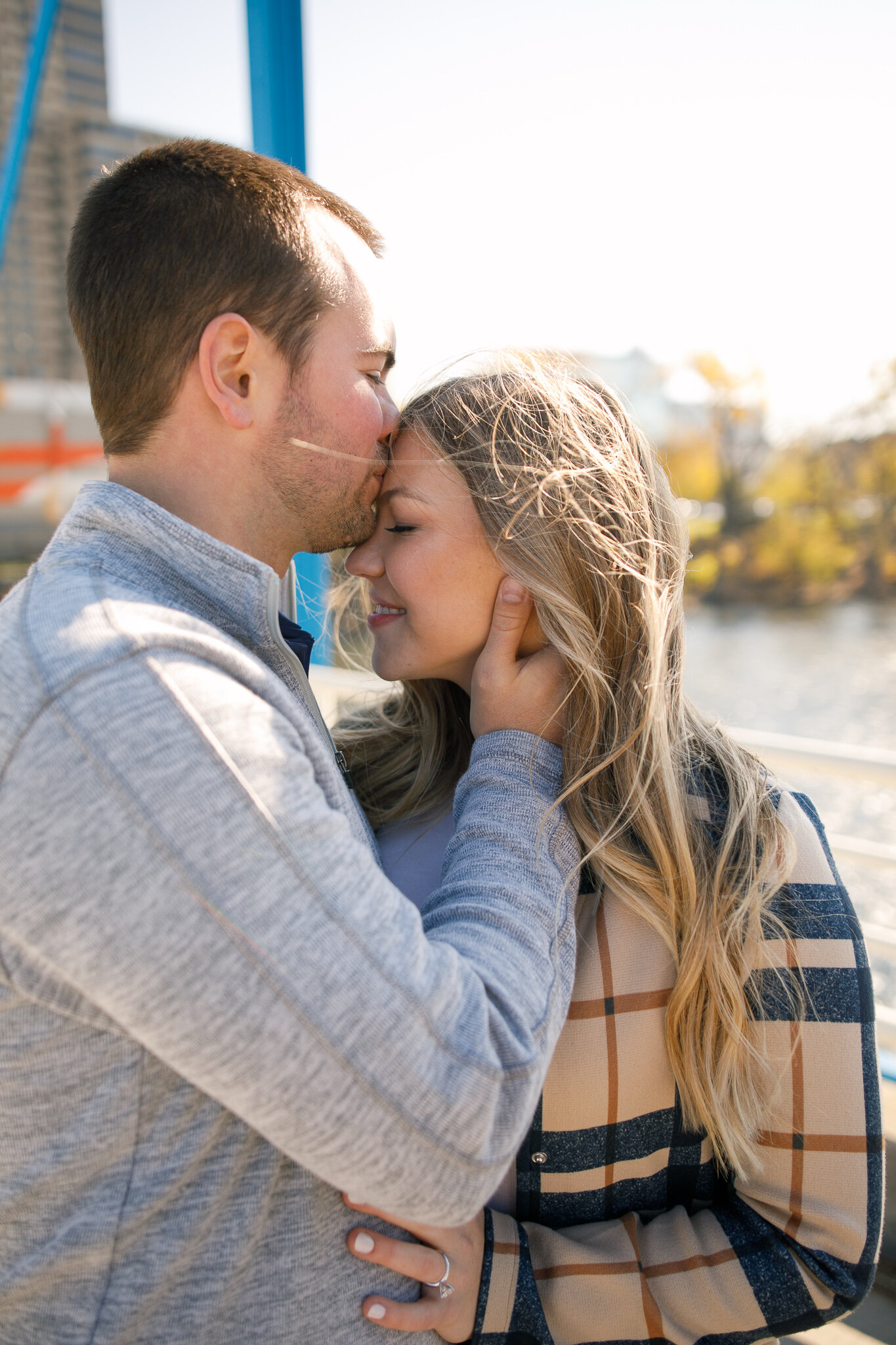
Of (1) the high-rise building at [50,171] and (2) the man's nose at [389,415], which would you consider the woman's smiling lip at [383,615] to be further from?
(1) the high-rise building at [50,171]

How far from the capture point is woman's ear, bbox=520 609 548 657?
4.90ft

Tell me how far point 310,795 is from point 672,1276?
891 millimetres

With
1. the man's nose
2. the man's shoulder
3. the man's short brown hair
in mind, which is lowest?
the man's shoulder

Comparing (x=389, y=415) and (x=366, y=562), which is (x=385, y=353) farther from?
(x=366, y=562)

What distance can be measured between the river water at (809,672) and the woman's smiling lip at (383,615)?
12.5 metres

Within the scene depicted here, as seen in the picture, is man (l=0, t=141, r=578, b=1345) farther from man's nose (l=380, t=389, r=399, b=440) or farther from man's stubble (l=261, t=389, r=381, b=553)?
man's nose (l=380, t=389, r=399, b=440)

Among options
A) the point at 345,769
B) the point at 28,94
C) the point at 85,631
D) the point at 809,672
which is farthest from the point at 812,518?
the point at 85,631

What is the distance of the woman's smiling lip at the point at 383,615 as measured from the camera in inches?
62.7

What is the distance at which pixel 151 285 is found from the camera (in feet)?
3.87

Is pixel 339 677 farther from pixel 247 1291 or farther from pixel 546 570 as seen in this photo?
pixel 247 1291

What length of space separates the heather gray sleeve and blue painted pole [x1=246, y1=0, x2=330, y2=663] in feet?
5.92

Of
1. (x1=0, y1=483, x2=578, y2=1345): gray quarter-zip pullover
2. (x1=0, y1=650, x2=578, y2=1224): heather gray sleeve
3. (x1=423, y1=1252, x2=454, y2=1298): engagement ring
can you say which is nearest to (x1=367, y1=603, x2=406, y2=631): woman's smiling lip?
(x1=0, y1=483, x2=578, y2=1345): gray quarter-zip pullover

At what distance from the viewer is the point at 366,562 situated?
156cm

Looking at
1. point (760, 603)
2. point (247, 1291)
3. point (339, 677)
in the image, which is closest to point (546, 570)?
point (247, 1291)
